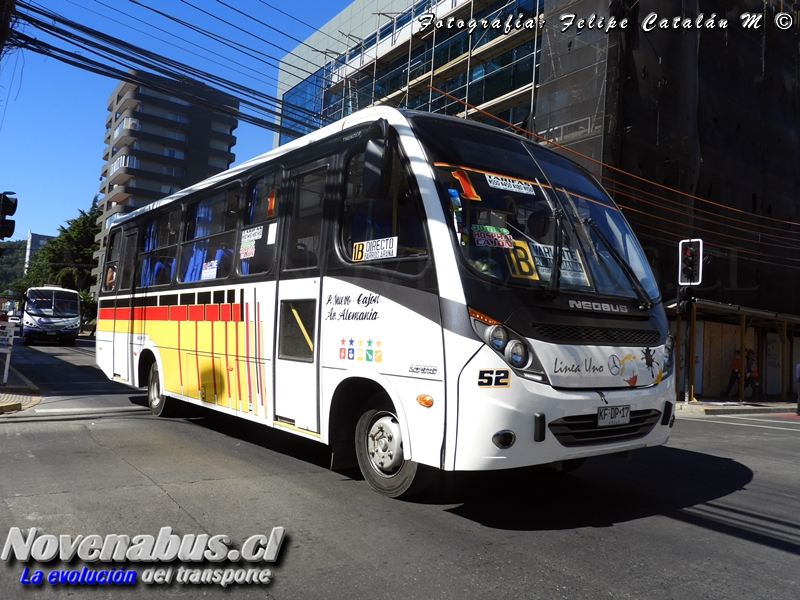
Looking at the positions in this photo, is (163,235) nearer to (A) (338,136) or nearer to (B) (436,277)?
(A) (338,136)

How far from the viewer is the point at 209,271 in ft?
26.4

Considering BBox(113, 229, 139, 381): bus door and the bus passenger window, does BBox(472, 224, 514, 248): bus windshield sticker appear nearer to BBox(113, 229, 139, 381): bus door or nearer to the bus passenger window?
the bus passenger window

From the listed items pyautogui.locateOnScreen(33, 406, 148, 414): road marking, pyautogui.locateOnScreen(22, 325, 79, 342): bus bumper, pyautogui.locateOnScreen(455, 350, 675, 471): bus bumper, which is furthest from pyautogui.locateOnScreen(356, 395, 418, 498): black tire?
pyautogui.locateOnScreen(22, 325, 79, 342): bus bumper

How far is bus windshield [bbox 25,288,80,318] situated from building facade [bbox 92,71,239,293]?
5023 cm

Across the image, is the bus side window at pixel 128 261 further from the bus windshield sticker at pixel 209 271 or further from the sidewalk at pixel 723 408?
the sidewalk at pixel 723 408

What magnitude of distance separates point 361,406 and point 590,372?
200 centimetres

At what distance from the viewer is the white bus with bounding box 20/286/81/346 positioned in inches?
1121

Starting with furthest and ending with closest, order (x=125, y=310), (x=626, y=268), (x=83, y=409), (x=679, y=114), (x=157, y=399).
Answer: (x=679, y=114)
(x=125, y=310)
(x=83, y=409)
(x=157, y=399)
(x=626, y=268)

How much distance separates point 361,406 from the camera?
5.69 m

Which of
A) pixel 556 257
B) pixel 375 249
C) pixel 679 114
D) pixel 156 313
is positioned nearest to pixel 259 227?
pixel 375 249

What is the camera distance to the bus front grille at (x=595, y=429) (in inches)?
180

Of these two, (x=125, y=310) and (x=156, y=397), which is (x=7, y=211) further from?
(x=156, y=397)

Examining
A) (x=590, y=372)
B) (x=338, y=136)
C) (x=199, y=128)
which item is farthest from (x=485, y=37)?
(x=199, y=128)

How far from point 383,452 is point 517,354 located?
1476 mm
